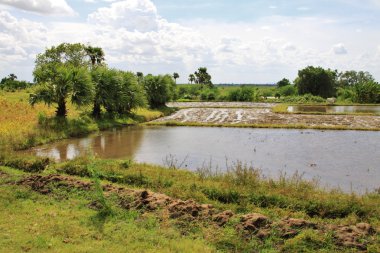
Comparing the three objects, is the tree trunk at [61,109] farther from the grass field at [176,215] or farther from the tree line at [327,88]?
the tree line at [327,88]

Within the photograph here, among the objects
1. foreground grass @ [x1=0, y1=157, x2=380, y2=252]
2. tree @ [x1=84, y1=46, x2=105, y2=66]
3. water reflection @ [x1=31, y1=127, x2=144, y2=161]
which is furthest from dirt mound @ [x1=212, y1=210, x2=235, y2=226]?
tree @ [x1=84, y1=46, x2=105, y2=66]

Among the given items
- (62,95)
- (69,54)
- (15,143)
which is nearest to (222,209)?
(15,143)

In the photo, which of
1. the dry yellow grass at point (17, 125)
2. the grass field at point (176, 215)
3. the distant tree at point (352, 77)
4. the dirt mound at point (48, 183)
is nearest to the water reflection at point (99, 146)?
the dry yellow grass at point (17, 125)

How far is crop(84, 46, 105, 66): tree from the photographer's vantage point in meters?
51.7

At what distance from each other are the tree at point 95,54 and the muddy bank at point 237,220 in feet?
149

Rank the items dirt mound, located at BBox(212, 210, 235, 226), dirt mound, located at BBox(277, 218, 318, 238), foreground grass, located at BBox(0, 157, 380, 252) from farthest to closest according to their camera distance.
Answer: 1. dirt mound, located at BBox(212, 210, 235, 226)
2. dirt mound, located at BBox(277, 218, 318, 238)
3. foreground grass, located at BBox(0, 157, 380, 252)

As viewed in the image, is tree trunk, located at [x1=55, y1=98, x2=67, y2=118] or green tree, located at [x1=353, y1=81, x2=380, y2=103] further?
green tree, located at [x1=353, y1=81, x2=380, y2=103]

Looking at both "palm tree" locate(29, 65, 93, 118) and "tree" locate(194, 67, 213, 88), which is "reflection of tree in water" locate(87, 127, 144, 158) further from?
"tree" locate(194, 67, 213, 88)

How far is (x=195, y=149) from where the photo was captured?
17.2 metres

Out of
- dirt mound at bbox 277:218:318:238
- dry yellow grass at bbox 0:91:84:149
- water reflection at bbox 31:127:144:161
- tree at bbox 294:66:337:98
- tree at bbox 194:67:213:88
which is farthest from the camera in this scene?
tree at bbox 194:67:213:88

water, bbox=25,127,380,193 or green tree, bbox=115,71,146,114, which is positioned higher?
green tree, bbox=115,71,146,114

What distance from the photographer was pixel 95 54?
173ft

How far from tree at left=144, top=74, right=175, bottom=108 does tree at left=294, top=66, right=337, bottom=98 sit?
33.1 meters

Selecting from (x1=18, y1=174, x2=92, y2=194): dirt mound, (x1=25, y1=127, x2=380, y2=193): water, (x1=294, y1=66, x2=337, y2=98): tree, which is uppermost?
(x1=294, y1=66, x2=337, y2=98): tree
